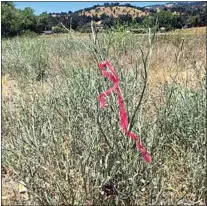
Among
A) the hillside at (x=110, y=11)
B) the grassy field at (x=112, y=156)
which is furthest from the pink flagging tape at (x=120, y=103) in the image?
the hillside at (x=110, y=11)

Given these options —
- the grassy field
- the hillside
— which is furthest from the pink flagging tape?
the hillside

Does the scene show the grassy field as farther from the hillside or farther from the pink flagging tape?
the hillside

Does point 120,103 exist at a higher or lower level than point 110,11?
lower

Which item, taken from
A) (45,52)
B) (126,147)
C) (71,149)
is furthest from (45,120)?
(45,52)

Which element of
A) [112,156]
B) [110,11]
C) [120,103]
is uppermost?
[110,11]

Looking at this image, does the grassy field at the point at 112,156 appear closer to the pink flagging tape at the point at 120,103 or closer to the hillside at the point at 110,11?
the pink flagging tape at the point at 120,103

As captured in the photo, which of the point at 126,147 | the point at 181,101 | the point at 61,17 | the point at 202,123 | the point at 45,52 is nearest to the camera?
the point at 126,147

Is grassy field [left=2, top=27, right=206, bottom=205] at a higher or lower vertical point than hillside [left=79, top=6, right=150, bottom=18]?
lower

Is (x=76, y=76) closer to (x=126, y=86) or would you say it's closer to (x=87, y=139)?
(x=126, y=86)

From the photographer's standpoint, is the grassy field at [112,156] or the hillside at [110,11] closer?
the grassy field at [112,156]

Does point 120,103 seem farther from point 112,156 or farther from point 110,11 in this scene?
point 110,11

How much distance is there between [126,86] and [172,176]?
573 mm

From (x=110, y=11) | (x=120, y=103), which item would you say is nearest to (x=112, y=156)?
(x=120, y=103)

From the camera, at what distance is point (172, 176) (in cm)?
252
